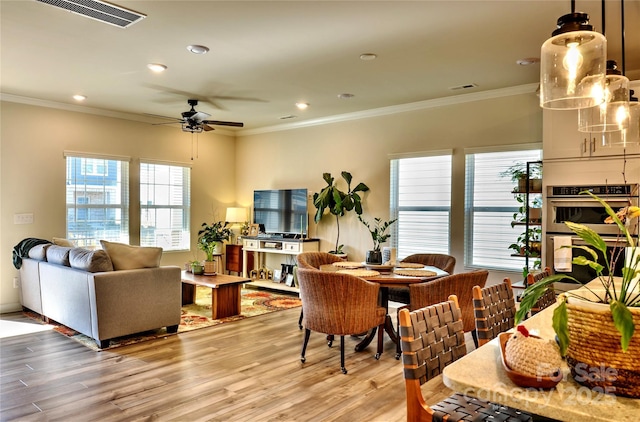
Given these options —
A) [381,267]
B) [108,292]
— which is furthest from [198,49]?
[381,267]

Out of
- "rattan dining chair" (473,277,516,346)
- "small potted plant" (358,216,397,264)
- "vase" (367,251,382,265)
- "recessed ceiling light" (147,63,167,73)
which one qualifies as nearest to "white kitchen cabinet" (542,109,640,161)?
"vase" (367,251,382,265)

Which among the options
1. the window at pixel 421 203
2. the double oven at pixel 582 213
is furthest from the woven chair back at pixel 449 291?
the window at pixel 421 203

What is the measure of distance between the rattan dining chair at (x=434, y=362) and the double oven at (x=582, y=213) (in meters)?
2.23

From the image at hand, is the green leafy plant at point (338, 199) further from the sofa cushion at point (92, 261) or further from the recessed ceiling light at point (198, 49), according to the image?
the sofa cushion at point (92, 261)

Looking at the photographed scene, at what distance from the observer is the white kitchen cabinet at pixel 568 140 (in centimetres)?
400

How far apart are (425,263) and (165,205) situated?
4.52 m

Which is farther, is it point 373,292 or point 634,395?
point 373,292

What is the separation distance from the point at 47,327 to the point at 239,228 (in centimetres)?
382

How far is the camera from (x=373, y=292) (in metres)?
3.70

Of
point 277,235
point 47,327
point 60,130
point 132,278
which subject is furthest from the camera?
point 277,235

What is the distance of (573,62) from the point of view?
150 centimetres

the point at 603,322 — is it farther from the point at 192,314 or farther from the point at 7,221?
the point at 7,221

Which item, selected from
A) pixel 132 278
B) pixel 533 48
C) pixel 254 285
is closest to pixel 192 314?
pixel 132 278

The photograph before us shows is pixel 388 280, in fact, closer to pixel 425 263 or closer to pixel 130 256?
pixel 425 263
